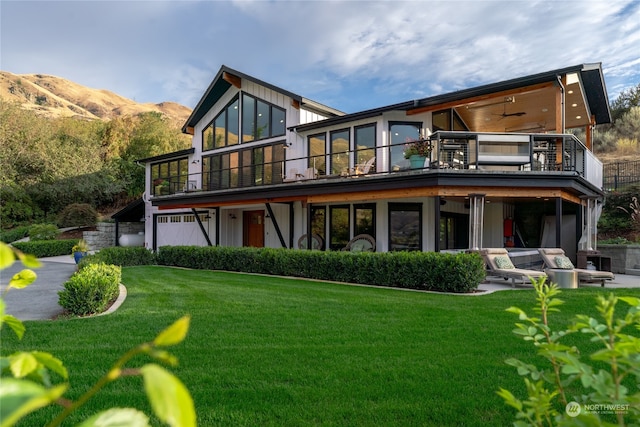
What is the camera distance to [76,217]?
2656cm

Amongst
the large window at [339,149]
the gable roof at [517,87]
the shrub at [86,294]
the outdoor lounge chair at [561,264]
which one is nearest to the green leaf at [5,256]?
the shrub at [86,294]

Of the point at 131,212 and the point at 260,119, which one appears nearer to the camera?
the point at 260,119

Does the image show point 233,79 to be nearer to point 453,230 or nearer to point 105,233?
point 453,230

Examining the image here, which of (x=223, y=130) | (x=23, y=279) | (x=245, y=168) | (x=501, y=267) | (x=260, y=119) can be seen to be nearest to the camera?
(x=23, y=279)

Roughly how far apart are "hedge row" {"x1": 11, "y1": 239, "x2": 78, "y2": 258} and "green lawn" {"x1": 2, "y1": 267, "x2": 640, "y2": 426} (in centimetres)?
1651

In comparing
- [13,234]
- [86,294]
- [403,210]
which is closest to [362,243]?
[403,210]

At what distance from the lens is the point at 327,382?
3.66 meters

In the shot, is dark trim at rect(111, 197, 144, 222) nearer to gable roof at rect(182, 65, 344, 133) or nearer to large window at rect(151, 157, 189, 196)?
large window at rect(151, 157, 189, 196)

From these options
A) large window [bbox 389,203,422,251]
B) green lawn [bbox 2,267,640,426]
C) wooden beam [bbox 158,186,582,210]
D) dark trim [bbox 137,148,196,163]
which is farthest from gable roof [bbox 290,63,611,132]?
dark trim [bbox 137,148,196,163]

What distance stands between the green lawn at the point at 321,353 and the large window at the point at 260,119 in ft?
38.0

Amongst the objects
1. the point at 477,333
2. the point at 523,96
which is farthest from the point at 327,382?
the point at 523,96

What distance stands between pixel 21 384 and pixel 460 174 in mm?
11777

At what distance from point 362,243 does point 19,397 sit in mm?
14451

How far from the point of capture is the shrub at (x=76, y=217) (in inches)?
1043
